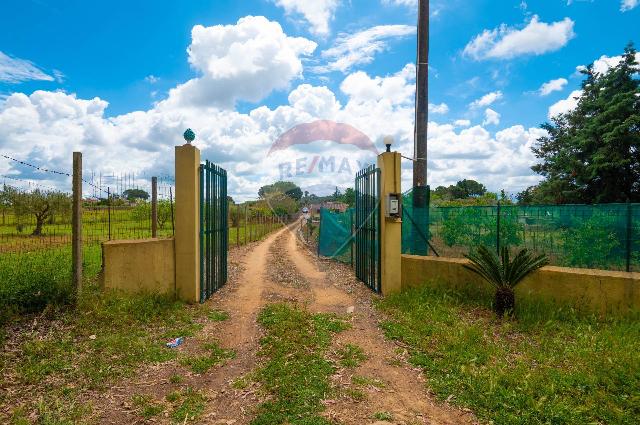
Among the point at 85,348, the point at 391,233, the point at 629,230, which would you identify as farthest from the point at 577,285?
the point at 85,348

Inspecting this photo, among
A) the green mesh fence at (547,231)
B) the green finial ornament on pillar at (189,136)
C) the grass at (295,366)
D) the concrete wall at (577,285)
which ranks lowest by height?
the grass at (295,366)

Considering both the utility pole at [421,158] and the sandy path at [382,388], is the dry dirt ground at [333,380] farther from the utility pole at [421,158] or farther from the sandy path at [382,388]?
the utility pole at [421,158]

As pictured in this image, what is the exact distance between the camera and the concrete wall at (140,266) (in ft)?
19.9

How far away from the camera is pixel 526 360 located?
4410 mm

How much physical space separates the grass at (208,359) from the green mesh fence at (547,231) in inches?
177

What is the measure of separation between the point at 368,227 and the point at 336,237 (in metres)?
4.93

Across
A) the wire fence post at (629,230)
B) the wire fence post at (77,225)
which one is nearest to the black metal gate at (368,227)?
the wire fence post at (629,230)

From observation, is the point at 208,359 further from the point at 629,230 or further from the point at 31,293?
the point at 629,230

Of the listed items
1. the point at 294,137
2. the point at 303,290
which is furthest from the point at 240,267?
the point at 294,137

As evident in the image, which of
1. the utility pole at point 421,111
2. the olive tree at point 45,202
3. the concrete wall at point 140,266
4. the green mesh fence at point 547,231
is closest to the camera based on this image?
the concrete wall at point 140,266

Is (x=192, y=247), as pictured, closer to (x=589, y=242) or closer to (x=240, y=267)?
(x=240, y=267)

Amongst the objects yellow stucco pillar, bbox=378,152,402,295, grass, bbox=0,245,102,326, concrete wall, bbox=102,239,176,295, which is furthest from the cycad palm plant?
grass, bbox=0,245,102,326

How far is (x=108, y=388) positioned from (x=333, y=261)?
32.1 feet

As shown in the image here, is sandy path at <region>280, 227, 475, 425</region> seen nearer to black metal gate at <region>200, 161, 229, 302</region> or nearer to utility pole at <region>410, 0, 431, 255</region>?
black metal gate at <region>200, 161, 229, 302</region>
